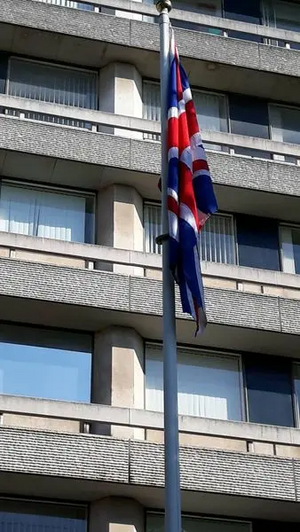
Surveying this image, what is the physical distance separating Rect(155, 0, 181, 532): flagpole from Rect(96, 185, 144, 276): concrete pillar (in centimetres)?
542

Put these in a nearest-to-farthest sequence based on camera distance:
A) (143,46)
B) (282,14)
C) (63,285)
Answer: (63,285) → (143,46) → (282,14)

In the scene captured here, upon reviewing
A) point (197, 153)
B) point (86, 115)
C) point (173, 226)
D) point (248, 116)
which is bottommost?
point (173, 226)

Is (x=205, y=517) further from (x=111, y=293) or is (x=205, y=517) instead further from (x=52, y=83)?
(x=52, y=83)

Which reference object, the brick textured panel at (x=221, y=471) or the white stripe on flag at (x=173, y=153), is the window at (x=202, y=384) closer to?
the brick textured panel at (x=221, y=471)

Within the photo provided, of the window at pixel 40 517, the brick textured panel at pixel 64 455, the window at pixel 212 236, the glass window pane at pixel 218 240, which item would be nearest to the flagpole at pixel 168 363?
the brick textured panel at pixel 64 455

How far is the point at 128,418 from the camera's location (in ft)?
53.3

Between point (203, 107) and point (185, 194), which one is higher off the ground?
point (203, 107)

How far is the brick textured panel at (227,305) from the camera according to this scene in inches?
687

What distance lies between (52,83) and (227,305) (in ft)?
20.2

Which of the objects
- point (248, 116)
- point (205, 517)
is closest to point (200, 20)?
point (248, 116)

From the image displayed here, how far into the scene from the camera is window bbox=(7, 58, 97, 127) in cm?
2055

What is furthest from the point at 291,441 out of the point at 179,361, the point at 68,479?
the point at 68,479

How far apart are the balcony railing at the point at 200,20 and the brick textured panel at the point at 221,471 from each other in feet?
32.1

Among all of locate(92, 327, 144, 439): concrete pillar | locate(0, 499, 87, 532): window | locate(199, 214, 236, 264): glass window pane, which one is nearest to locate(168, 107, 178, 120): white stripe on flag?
locate(92, 327, 144, 439): concrete pillar
